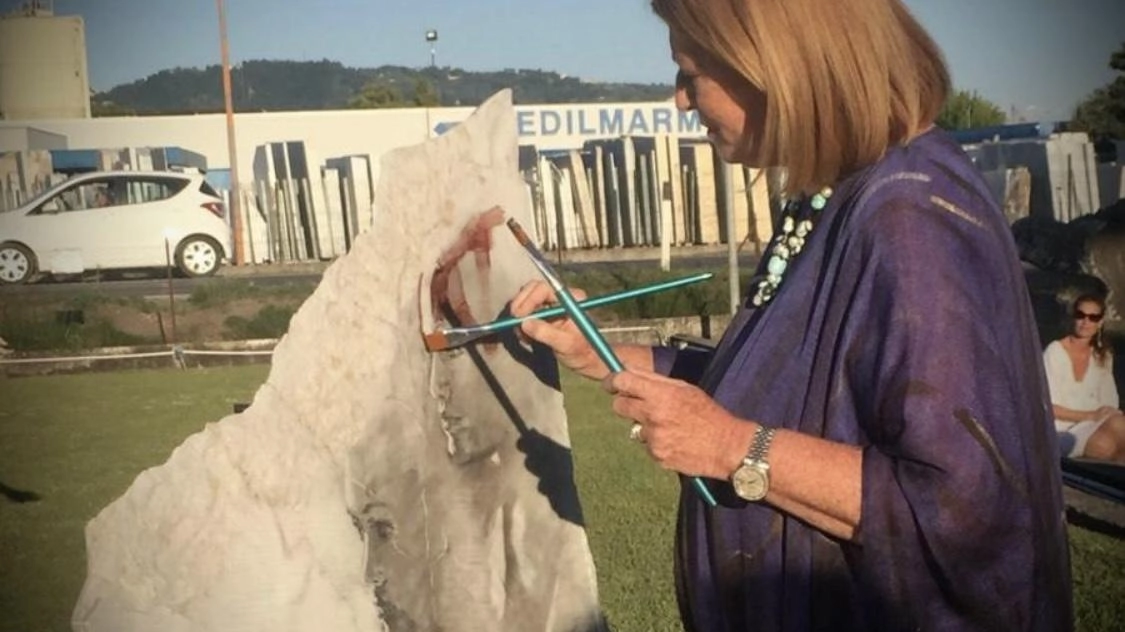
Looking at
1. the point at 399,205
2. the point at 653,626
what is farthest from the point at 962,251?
the point at 653,626

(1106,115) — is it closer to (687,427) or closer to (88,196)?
(88,196)

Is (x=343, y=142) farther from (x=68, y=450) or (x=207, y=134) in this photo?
(x=68, y=450)

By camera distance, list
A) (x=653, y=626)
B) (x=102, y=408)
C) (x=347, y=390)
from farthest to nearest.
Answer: (x=102, y=408) < (x=653, y=626) < (x=347, y=390)

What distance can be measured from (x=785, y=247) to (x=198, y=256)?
12.4 m

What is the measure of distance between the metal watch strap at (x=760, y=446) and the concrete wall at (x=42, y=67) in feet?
16.3

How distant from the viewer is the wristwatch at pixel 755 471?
1.56 meters

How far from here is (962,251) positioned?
1.56 m

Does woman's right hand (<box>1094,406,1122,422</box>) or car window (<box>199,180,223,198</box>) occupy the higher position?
car window (<box>199,180,223,198</box>)

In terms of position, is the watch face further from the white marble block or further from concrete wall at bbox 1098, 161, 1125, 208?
concrete wall at bbox 1098, 161, 1125, 208

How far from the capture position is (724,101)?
66.5 inches

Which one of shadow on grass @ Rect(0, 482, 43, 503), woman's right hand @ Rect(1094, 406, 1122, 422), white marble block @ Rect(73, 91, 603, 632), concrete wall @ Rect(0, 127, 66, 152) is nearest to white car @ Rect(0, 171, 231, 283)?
concrete wall @ Rect(0, 127, 66, 152)

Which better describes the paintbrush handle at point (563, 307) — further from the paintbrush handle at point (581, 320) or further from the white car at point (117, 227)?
the white car at point (117, 227)

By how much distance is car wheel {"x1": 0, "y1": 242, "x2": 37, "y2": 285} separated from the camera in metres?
11.6

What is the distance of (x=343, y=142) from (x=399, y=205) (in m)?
14.6
